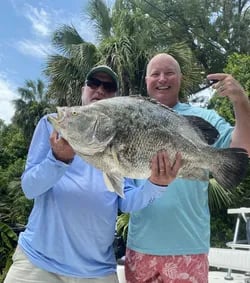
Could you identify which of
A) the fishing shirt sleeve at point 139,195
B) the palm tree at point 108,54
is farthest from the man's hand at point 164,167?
the palm tree at point 108,54

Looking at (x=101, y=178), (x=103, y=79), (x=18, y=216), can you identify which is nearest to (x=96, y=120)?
(x=101, y=178)

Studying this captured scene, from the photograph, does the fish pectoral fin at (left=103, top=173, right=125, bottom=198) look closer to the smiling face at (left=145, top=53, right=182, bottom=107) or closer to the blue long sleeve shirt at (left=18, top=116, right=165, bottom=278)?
the blue long sleeve shirt at (left=18, top=116, right=165, bottom=278)

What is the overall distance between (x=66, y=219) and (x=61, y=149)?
383 millimetres

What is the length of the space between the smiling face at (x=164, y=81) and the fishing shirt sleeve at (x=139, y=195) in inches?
19.4

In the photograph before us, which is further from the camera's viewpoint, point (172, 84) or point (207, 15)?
point (207, 15)

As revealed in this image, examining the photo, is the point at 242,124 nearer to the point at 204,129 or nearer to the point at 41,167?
the point at 204,129

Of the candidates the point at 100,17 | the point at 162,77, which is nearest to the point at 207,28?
the point at 100,17

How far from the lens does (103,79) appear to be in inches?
96.2

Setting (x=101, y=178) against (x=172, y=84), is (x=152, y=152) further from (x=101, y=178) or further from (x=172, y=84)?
(x=172, y=84)

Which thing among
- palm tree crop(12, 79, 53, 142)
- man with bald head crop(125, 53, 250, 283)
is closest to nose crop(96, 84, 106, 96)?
man with bald head crop(125, 53, 250, 283)

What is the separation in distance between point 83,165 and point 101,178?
12 centimetres

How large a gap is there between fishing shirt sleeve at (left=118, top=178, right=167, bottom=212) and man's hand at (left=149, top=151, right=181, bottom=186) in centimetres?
13

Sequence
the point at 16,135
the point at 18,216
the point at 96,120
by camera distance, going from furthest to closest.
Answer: the point at 16,135
the point at 18,216
the point at 96,120

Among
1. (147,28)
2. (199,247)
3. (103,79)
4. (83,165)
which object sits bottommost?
(199,247)
